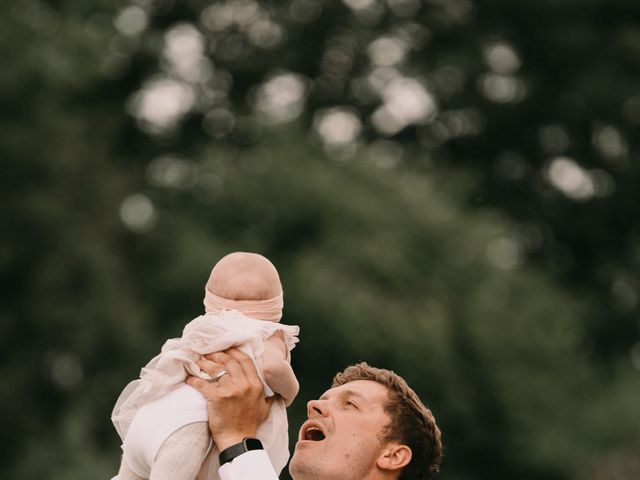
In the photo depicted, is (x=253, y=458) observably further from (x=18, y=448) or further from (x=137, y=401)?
(x=18, y=448)

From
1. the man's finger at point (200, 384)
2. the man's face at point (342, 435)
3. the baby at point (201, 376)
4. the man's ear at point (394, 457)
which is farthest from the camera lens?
the man's ear at point (394, 457)

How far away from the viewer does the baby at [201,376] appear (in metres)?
3.99

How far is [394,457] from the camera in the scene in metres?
4.79

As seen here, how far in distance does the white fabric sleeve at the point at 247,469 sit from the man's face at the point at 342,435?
56cm

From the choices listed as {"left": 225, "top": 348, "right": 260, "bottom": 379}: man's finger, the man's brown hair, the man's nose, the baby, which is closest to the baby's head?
the baby

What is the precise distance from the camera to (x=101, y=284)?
71.4 feet

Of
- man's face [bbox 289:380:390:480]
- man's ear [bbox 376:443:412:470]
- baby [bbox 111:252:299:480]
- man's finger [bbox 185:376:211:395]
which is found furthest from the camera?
man's ear [bbox 376:443:412:470]

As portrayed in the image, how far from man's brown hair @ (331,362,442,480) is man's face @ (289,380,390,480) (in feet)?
0.11

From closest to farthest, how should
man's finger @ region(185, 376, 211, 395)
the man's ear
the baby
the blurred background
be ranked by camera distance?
the baby
man's finger @ region(185, 376, 211, 395)
the man's ear
the blurred background

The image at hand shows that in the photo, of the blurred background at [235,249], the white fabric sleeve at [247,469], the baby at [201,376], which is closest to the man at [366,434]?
the baby at [201,376]

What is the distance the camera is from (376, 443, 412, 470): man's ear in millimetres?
4770

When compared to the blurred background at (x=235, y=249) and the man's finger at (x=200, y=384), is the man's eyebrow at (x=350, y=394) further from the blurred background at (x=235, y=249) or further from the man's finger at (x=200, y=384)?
the blurred background at (x=235, y=249)

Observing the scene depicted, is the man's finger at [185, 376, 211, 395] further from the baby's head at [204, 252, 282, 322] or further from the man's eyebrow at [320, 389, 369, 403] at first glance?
the man's eyebrow at [320, 389, 369, 403]

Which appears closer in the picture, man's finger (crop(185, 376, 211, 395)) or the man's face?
man's finger (crop(185, 376, 211, 395))
